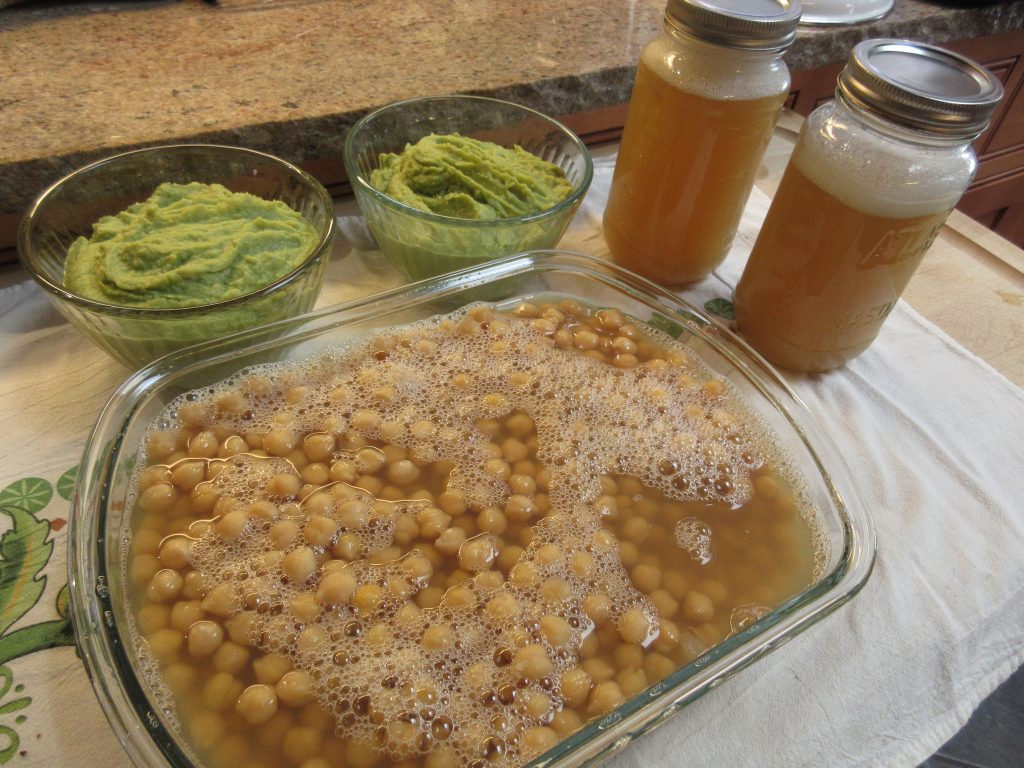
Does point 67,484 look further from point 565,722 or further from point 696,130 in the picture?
point 696,130

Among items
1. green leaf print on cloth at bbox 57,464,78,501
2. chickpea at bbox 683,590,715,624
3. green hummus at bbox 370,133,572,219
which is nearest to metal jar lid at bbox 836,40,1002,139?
green hummus at bbox 370,133,572,219

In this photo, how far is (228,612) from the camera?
0.78m

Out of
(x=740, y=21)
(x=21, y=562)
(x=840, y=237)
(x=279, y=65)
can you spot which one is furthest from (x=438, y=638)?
(x=279, y=65)

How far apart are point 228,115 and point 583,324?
758mm

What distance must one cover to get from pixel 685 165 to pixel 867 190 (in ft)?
0.91

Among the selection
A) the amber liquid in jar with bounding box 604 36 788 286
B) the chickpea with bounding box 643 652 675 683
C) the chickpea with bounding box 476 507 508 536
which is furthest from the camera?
the amber liquid in jar with bounding box 604 36 788 286

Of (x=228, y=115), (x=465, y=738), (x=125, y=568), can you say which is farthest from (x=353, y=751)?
(x=228, y=115)

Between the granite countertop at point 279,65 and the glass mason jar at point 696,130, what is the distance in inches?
16.9

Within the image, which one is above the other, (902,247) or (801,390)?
(902,247)

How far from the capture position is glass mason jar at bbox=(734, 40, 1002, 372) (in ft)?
2.83

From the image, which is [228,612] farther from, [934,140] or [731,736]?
[934,140]

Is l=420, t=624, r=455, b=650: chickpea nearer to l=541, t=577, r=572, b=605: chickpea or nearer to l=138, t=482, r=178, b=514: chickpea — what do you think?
l=541, t=577, r=572, b=605: chickpea

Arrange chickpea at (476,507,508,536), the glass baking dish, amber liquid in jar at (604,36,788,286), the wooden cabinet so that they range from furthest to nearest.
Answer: the wooden cabinet → amber liquid in jar at (604,36,788,286) → chickpea at (476,507,508,536) → the glass baking dish

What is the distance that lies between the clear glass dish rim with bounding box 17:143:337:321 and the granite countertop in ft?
0.30
